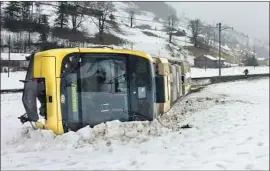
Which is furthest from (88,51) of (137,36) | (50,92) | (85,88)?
(137,36)

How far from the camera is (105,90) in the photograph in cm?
942

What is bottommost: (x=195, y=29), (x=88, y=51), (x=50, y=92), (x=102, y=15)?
(x=50, y=92)

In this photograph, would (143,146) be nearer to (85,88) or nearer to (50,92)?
(85,88)

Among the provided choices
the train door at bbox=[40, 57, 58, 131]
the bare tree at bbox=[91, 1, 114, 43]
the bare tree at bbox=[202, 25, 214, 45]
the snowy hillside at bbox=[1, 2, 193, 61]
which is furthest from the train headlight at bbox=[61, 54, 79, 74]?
the bare tree at bbox=[202, 25, 214, 45]

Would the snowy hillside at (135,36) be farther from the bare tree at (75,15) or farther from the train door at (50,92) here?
the train door at (50,92)

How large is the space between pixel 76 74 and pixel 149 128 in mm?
1917

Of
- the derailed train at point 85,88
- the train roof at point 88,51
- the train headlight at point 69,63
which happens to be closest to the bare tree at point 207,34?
the train roof at point 88,51

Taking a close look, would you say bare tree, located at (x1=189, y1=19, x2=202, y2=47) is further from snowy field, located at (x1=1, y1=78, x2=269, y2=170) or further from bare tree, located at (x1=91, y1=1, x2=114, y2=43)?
snowy field, located at (x1=1, y1=78, x2=269, y2=170)

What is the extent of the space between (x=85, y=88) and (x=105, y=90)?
51 cm

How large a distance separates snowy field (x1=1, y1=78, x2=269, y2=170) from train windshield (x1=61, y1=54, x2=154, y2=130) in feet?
1.87

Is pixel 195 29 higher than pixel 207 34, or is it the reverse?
pixel 195 29

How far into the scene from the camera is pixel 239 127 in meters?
8.22

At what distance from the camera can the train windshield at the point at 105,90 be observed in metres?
8.92

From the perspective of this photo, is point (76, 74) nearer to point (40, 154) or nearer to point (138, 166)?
point (40, 154)
